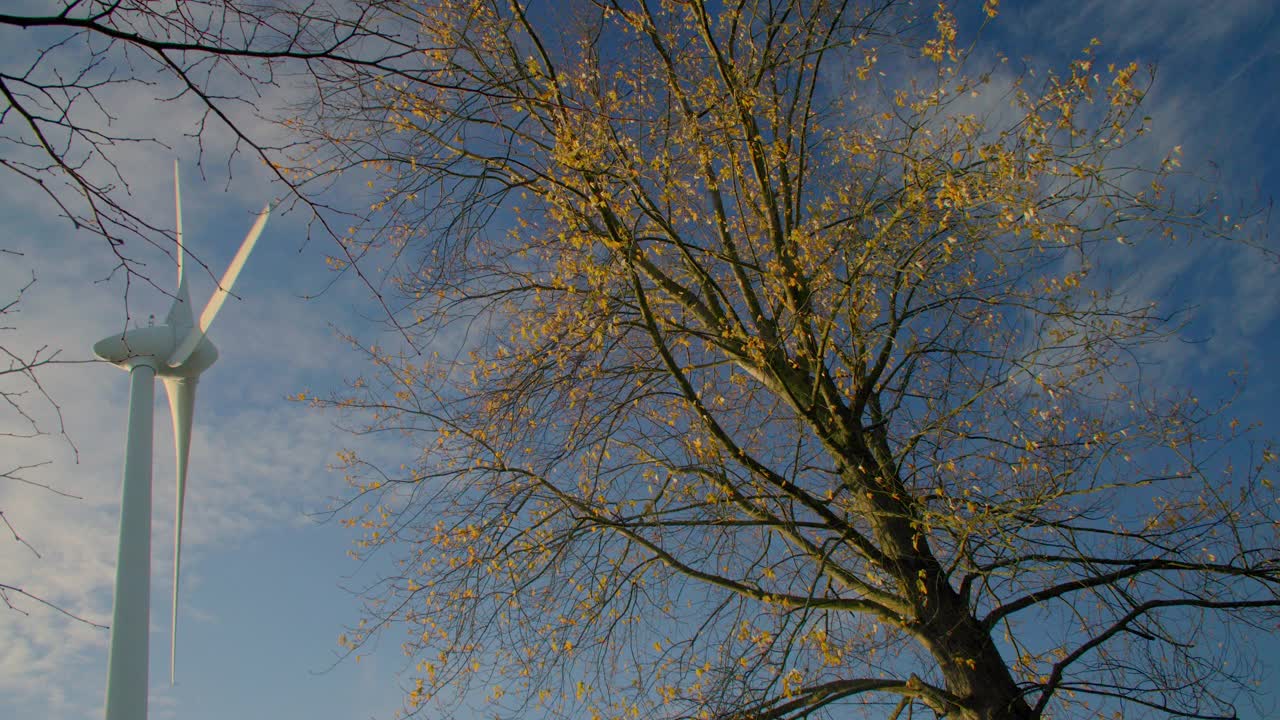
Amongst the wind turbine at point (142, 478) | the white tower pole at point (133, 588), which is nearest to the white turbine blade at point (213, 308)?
the wind turbine at point (142, 478)

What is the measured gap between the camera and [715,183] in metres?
8.59

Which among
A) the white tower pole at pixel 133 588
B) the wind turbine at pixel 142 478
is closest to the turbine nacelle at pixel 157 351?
the wind turbine at pixel 142 478

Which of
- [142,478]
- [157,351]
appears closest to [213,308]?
[157,351]

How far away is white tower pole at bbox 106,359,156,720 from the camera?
1330cm

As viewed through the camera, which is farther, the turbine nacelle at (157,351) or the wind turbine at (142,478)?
the turbine nacelle at (157,351)

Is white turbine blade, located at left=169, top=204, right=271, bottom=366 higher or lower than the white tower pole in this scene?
higher

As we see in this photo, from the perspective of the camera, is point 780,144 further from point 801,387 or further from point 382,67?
point 382,67

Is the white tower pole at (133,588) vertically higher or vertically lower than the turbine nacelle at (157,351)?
lower

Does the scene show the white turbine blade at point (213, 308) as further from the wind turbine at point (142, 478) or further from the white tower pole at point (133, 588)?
the white tower pole at point (133, 588)

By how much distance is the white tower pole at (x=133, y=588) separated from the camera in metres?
13.3

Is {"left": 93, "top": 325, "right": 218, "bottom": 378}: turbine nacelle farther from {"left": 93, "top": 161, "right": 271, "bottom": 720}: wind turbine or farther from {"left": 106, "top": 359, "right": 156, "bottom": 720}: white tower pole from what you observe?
{"left": 106, "top": 359, "right": 156, "bottom": 720}: white tower pole

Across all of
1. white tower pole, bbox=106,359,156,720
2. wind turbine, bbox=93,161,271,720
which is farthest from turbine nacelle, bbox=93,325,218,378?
white tower pole, bbox=106,359,156,720

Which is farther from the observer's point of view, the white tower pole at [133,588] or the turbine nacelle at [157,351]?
the turbine nacelle at [157,351]

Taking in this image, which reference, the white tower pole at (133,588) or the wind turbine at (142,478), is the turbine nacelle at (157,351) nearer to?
the wind turbine at (142,478)
